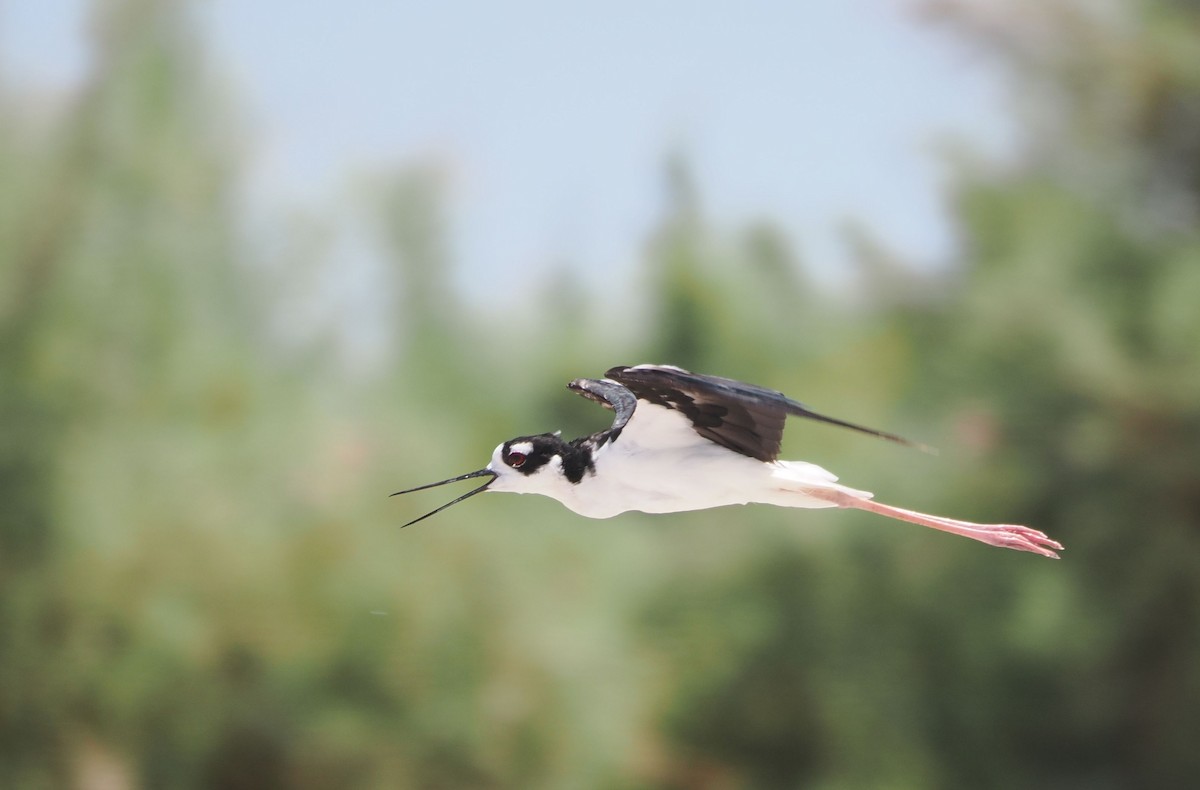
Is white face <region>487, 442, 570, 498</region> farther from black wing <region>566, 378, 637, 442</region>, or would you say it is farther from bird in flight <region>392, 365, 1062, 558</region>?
black wing <region>566, 378, 637, 442</region>

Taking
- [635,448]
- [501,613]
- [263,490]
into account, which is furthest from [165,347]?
[635,448]

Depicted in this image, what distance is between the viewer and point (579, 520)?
18.1 feet

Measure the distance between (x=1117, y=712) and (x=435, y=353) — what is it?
10.4 feet

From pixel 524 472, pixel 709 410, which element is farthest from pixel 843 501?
pixel 524 472

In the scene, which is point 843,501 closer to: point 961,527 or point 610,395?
point 961,527

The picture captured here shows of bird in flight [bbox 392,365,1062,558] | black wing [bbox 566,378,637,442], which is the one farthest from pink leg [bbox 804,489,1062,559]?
black wing [bbox 566,378,637,442]

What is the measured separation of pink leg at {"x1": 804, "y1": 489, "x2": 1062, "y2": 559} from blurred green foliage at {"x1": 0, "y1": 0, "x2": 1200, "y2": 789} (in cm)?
284

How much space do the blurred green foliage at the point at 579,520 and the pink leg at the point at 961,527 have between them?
284 cm

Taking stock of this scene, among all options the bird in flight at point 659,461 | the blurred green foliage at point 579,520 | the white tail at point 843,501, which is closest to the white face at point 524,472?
the bird in flight at point 659,461

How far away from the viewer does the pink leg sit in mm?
2182

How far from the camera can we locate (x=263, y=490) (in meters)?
4.96

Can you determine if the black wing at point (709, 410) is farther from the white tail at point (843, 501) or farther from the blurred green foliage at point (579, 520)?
the blurred green foliage at point (579, 520)

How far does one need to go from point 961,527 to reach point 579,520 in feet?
10.9

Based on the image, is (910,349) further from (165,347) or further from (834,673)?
(165,347)
